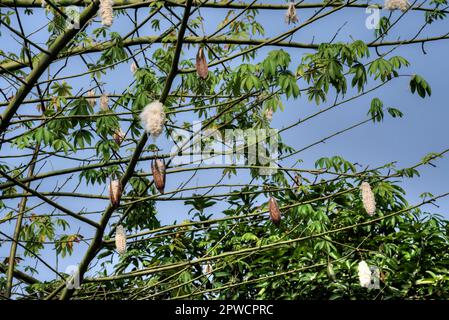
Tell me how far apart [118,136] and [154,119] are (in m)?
1.83

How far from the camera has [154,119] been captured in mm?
3432

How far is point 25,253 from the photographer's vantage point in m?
7.14

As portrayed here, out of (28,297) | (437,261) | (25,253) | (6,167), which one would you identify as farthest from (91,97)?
(437,261)

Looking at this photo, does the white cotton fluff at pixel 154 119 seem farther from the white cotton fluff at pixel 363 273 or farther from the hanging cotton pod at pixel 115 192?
the white cotton fluff at pixel 363 273

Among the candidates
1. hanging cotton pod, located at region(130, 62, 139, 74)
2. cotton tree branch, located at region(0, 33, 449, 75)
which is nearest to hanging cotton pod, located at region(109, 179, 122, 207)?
cotton tree branch, located at region(0, 33, 449, 75)

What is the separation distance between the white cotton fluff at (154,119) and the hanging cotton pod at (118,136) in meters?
1.75

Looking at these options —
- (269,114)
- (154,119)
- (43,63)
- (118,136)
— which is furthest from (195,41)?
(154,119)

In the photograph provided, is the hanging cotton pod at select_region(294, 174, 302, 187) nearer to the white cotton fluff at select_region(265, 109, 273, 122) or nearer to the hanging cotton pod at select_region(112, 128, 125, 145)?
the white cotton fluff at select_region(265, 109, 273, 122)

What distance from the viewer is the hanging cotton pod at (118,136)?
17.1ft

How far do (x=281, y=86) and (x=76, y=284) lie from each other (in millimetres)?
1787

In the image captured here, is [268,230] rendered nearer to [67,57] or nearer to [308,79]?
[308,79]

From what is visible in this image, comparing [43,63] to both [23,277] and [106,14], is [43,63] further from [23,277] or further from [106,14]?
[23,277]

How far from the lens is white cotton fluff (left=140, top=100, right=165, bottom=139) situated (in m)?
3.43

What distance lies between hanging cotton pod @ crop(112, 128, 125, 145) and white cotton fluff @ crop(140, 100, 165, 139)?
1751mm
